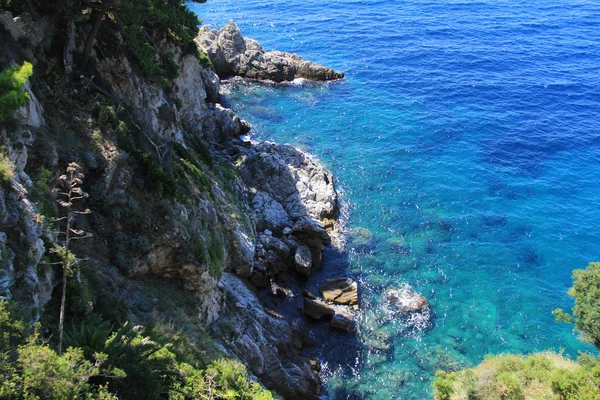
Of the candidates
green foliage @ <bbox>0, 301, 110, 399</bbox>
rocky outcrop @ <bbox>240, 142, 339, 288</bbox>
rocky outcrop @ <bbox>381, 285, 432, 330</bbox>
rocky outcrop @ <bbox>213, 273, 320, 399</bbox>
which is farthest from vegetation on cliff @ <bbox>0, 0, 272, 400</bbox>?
rocky outcrop @ <bbox>381, 285, 432, 330</bbox>

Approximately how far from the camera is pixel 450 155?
52438 millimetres

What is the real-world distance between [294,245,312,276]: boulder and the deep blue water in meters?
4.09

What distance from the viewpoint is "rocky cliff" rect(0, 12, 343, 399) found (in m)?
17.2

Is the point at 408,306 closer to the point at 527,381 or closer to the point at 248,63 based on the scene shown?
the point at 527,381

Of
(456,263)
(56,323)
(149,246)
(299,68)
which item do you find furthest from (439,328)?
(299,68)

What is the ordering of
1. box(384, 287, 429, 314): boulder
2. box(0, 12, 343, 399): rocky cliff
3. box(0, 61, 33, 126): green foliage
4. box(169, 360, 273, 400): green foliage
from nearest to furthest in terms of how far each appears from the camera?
box(0, 61, 33, 126): green foliage, box(0, 12, 343, 399): rocky cliff, box(169, 360, 273, 400): green foliage, box(384, 287, 429, 314): boulder

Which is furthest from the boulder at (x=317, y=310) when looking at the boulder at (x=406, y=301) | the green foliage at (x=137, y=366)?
the green foliage at (x=137, y=366)

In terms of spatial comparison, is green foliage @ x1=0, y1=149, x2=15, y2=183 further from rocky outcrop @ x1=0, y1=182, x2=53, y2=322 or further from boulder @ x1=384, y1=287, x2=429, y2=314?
boulder @ x1=384, y1=287, x2=429, y2=314

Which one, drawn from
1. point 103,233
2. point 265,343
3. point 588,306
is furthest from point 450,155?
point 103,233

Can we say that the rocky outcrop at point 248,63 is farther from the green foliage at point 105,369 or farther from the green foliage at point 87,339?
the green foliage at point 87,339

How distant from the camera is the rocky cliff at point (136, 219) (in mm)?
17188

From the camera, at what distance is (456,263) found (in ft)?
129

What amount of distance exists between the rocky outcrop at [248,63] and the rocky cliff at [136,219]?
25.6 m

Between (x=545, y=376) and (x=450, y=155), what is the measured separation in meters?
31.6
